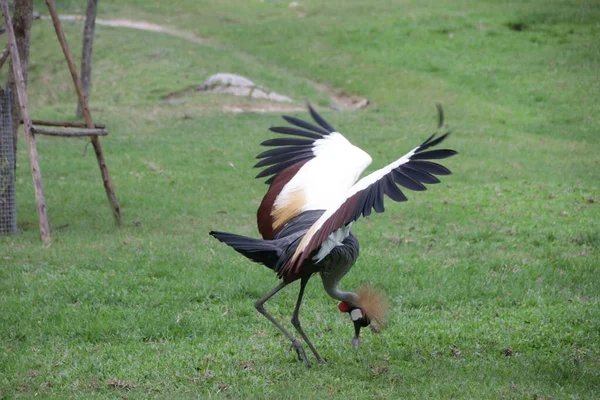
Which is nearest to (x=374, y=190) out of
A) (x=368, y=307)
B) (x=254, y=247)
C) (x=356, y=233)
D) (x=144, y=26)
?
(x=254, y=247)

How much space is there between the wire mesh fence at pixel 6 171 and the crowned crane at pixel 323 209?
397cm

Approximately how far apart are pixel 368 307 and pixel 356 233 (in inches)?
148

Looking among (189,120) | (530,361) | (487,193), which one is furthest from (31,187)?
(530,361)

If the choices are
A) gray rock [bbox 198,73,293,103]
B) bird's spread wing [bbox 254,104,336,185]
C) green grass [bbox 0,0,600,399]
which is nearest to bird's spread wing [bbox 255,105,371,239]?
bird's spread wing [bbox 254,104,336,185]

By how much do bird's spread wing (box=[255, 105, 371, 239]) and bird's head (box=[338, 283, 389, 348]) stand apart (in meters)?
0.71

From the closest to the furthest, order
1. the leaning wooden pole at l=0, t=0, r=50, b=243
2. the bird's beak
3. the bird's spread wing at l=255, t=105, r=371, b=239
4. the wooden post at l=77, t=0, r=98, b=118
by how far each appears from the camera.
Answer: the bird's beak < the bird's spread wing at l=255, t=105, r=371, b=239 < the leaning wooden pole at l=0, t=0, r=50, b=243 < the wooden post at l=77, t=0, r=98, b=118

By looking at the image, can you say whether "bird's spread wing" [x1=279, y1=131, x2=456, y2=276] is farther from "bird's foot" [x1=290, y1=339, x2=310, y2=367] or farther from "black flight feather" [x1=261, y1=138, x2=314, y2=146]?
"black flight feather" [x1=261, y1=138, x2=314, y2=146]

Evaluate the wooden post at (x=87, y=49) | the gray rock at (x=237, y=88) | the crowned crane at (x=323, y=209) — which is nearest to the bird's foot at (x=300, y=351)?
the crowned crane at (x=323, y=209)

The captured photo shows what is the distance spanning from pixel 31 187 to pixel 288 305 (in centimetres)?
590

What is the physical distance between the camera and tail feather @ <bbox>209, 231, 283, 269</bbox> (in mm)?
4703

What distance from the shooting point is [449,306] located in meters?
6.51

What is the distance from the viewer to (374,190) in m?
4.51

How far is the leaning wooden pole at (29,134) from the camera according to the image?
800cm

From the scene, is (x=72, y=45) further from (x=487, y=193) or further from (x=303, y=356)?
(x=303, y=356)
